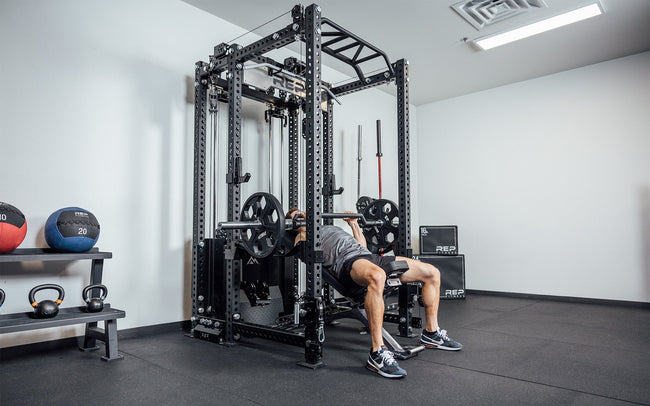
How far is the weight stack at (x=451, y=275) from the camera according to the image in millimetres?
5129

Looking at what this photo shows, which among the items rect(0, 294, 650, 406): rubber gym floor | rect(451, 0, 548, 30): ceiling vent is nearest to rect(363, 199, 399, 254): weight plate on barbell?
rect(0, 294, 650, 406): rubber gym floor

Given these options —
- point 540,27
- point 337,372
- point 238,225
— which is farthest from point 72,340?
point 540,27

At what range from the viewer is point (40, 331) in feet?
8.87

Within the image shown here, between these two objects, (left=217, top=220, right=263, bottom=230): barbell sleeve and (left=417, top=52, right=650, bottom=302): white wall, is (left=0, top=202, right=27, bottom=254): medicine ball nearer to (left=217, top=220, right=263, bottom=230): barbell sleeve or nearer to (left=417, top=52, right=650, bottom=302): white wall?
(left=217, top=220, right=263, bottom=230): barbell sleeve

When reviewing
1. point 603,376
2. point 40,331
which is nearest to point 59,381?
point 40,331

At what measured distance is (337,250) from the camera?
9.30 feet

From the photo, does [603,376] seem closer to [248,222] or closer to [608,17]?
[248,222]

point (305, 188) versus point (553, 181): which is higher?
point (553, 181)

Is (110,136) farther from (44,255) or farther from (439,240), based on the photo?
(439,240)

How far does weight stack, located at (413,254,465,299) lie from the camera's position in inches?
202

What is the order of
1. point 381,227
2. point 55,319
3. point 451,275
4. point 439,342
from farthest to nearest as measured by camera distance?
point 451,275 < point 381,227 < point 439,342 < point 55,319

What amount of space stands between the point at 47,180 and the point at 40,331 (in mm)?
944

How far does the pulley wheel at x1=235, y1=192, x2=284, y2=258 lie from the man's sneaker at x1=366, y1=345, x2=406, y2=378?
0.84 metres

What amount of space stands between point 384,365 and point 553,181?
392cm
